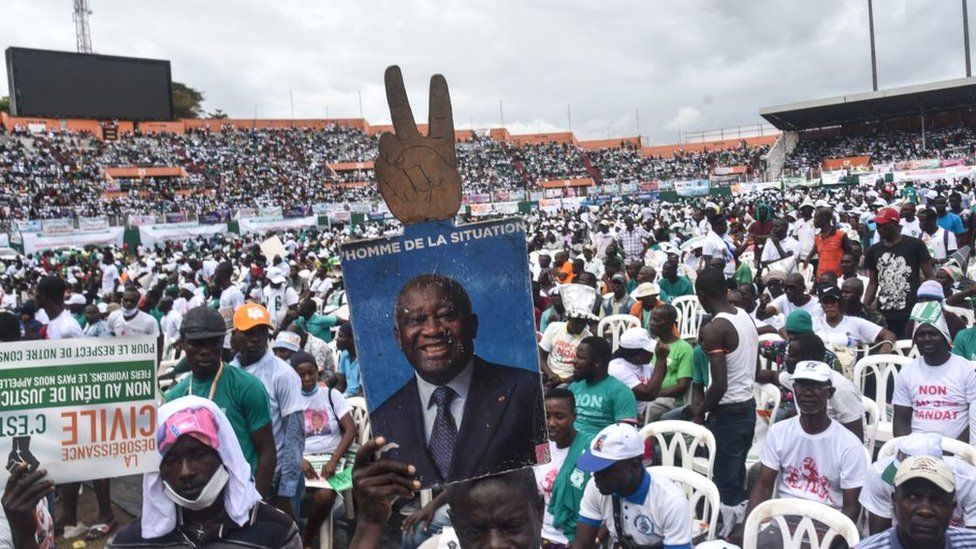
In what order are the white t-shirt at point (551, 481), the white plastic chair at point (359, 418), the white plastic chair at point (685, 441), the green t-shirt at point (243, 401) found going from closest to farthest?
1. the green t-shirt at point (243, 401)
2. the white t-shirt at point (551, 481)
3. the white plastic chair at point (685, 441)
4. the white plastic chair at point (359, 418)

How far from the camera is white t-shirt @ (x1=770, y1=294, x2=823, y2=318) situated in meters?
6.18

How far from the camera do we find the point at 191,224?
3025cm

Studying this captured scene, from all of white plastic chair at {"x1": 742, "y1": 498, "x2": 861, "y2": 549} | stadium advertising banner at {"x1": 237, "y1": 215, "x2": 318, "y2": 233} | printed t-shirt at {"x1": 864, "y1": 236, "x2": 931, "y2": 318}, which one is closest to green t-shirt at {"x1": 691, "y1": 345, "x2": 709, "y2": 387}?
white plastic chair at {"x1": 742, "y1": 498, "x2": 861, "y2": 549}

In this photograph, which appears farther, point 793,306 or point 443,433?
point 793,306

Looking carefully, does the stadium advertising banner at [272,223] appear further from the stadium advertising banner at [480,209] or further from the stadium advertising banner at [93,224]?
the stadium advertising banner at [480,209]

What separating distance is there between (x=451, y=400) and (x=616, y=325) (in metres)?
6.40

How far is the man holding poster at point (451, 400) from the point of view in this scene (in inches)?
70.2

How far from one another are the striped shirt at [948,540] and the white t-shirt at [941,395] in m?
1.69

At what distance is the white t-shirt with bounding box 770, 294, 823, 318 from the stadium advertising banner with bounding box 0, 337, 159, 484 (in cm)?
520

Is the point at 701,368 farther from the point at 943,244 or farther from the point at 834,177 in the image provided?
the point at 834,177

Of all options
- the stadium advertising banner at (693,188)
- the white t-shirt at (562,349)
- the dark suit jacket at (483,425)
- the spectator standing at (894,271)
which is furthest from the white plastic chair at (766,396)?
the stadium advertising banner at (693,188)

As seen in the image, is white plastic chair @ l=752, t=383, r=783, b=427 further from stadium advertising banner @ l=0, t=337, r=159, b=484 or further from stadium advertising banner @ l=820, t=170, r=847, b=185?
stadium advertising banner @ l=820, t=170, r=847, b=185

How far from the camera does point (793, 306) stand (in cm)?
658

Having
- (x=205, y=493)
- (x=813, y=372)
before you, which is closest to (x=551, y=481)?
(x=813, y=372)
